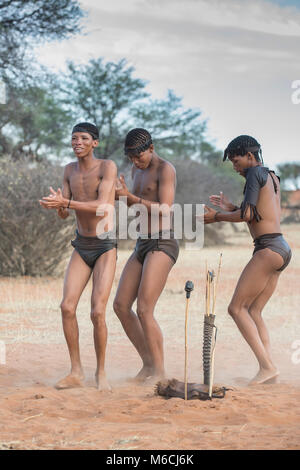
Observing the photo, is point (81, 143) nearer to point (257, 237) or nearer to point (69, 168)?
point (69, 168)

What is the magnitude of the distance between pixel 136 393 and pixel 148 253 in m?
1.19

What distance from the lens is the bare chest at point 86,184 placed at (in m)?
5.20

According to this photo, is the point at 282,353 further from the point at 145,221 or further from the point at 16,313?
the point at 16,313

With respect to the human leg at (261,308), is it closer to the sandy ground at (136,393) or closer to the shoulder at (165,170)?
the sandy ground at (136,393)

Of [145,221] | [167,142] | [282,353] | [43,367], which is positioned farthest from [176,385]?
[167,142]

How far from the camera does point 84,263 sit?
5238mm

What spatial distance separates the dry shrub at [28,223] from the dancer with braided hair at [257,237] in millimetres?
7247

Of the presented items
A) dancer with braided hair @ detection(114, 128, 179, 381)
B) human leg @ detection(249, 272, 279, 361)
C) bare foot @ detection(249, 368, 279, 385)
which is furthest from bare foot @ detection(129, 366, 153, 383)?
human leg @ detection(249, 272, 279, 361)

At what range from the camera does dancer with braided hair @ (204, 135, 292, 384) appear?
5176 mm

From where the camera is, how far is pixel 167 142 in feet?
99.3

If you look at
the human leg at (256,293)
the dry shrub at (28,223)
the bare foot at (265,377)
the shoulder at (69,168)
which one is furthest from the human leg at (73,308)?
the dry shrub at (28,223)

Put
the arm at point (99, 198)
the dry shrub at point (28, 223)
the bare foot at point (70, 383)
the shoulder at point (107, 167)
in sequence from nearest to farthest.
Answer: the arm at point (99, 198), the bare foot at point (70, 383), the shoulder at point (107, 167), the dry shrub at point (28, 223)

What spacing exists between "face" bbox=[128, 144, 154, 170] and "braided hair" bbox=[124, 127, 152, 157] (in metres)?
0.04
